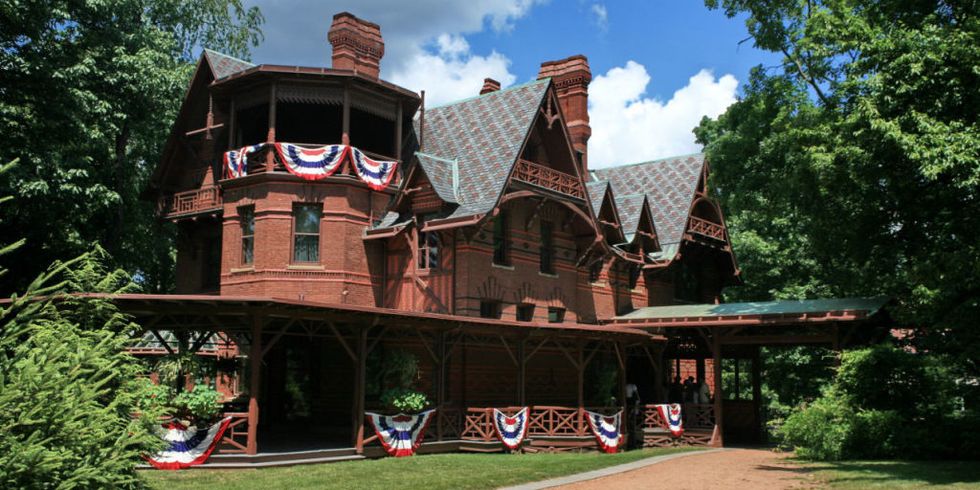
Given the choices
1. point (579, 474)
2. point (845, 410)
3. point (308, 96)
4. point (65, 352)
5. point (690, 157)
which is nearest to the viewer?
point (65, 352)

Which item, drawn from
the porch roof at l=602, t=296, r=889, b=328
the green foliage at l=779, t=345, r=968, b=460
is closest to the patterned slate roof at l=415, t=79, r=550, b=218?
the porch roof at l=602, t=296, r=889, b=328

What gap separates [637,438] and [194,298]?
15.8 meters

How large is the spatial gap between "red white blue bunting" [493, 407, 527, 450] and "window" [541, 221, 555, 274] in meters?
7.02

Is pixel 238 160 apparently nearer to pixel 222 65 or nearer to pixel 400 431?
pixel 222 65

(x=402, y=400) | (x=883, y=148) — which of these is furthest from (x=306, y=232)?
→ (x=883, y=148)

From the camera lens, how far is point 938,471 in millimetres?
16656

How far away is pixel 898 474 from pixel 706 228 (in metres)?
19.7

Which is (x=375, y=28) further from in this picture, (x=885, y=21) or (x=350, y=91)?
(x=885, y=21)

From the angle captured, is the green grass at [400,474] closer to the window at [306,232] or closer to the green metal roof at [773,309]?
the window at [306,232]

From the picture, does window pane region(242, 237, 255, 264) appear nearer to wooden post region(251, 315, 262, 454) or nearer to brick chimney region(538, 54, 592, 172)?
wooden post region(251, 315, 262, 454)

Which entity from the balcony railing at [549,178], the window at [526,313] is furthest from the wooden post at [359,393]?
the window at [526,313]

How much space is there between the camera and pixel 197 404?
56.0 ft

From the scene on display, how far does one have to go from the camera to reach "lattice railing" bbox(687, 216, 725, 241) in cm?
3472

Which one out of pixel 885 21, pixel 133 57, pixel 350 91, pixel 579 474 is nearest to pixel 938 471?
pixel 579 474
